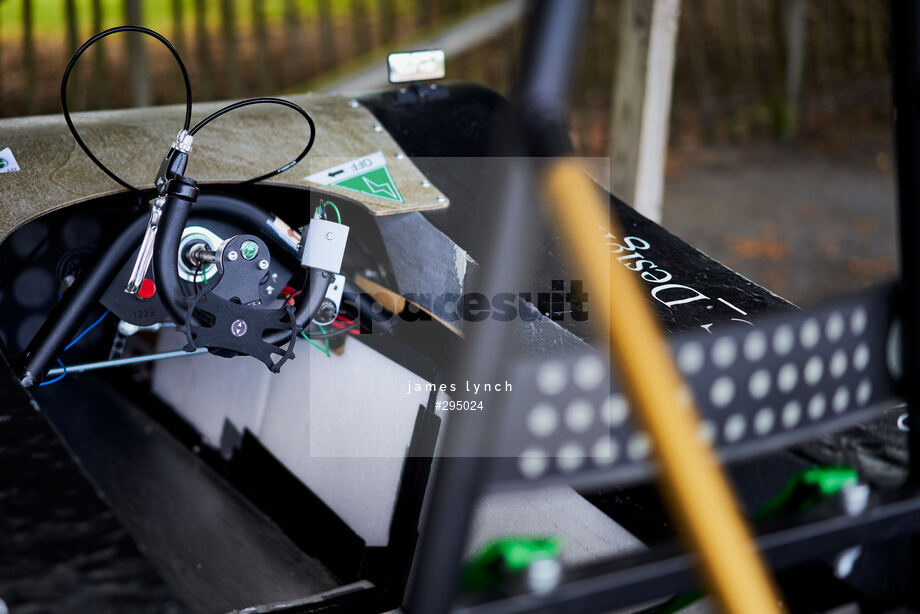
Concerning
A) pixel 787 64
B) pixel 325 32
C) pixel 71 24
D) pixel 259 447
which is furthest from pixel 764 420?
pixel 787 64

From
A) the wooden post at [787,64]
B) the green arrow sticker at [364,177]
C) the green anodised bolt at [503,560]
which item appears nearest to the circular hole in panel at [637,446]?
the green anodised bolt at [503,560]

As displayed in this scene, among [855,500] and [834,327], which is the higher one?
[834,327]

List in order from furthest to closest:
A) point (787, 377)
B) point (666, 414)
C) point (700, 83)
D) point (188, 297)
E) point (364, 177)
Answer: point (700, 83) → point (364, 177) → point (188, 297) → point (787, 377) → point (666, 414)

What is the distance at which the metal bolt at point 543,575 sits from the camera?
0.71m

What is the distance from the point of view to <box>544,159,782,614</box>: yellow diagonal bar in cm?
69

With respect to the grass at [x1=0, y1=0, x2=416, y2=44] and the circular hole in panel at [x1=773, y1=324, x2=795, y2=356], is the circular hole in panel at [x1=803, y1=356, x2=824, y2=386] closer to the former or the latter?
the circular hole in panel at [x1=773, y1=324, x2=795, y2=356]

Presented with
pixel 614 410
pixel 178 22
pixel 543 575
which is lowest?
pixel 543 575

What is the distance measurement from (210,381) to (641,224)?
1.27m

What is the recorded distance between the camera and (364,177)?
192 cm

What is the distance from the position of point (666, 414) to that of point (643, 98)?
101 inches

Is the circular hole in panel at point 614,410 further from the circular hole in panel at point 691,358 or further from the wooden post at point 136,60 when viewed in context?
the wooden post at point 136,60

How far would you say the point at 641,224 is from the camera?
1938 mm

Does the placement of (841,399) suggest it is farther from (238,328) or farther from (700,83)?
(700,83)

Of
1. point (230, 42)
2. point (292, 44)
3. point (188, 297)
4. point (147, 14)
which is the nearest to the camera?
point (188, 297)
